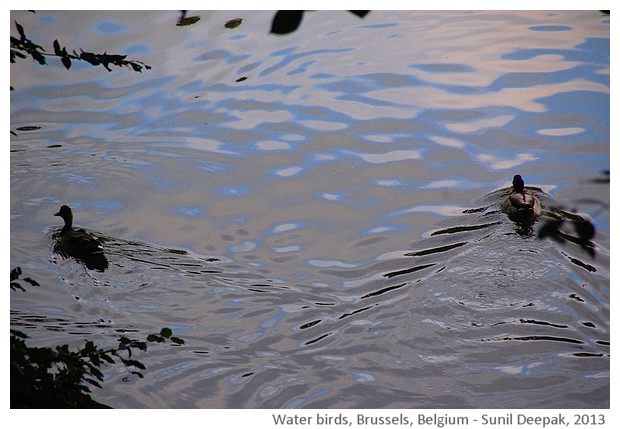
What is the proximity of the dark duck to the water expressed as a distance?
0.35 feet

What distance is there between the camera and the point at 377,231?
8.28m

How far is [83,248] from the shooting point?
8.03 m

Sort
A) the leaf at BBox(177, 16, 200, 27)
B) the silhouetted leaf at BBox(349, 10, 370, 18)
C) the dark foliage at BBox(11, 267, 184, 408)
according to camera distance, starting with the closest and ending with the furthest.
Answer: the dark foliage at BBox(11, 267, 184, 408), the silhouetted leaf at BBox(349, 10, 370, 18), the leaf at BBox(177, 16, 200, 27)

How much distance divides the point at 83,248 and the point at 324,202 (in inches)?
108

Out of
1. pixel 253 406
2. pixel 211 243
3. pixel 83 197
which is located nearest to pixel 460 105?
pixel 211 243

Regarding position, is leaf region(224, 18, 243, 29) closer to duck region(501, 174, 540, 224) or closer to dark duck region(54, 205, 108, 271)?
dark duck region(54, 205, 108, 271)

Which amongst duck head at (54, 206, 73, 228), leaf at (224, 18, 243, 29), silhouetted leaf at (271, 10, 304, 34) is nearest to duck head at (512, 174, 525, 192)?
duck head at (54, 206, 73, 228)

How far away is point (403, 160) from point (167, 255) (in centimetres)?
333

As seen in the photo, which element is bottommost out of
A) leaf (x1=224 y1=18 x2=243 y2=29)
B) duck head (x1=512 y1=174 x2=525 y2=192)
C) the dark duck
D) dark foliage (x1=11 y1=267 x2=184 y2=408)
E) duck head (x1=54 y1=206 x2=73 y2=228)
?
dark foliage (x1=11 y1=267 x2=184 y2=408)

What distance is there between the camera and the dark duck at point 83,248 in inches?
314

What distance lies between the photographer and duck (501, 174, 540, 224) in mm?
8383

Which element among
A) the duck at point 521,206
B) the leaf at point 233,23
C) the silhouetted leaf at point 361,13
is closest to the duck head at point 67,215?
the duck at point 521,206

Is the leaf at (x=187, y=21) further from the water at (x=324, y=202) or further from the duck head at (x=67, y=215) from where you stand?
the duck head at (x=67, y=215)

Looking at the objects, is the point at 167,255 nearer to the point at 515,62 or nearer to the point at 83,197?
the point at 83,197
